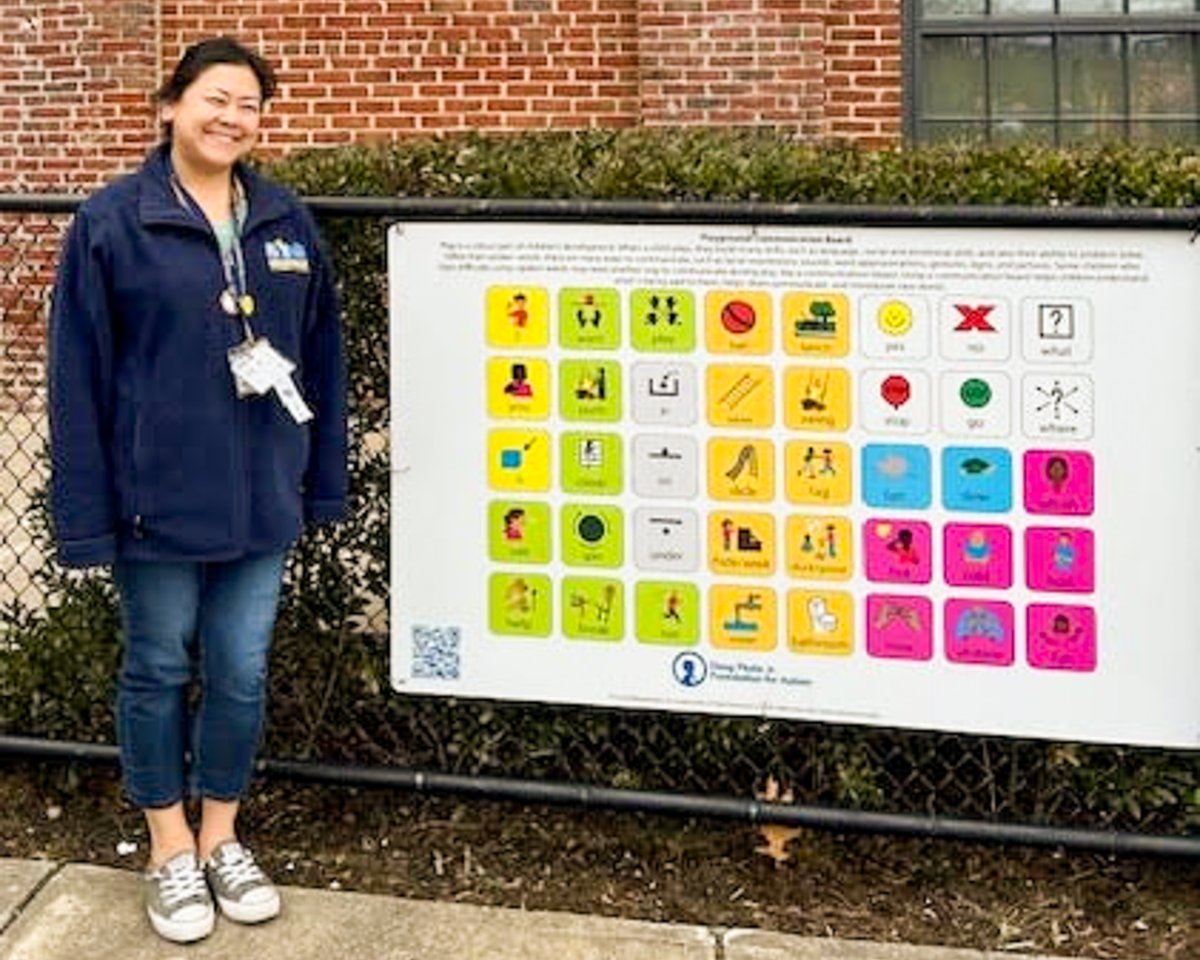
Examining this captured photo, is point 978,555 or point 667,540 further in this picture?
point 667,540

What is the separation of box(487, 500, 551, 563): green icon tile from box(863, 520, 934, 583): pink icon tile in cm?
75

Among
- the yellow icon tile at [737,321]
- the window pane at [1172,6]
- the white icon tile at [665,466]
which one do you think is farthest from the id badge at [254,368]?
the window pane at [1172,6]

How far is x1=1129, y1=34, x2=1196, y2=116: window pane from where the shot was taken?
9.70m

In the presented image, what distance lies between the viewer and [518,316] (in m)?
3.81

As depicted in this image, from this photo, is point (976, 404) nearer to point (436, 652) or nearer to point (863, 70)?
point (436, 652)

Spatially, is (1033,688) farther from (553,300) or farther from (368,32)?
(368,32)

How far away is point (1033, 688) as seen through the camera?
12.0ft

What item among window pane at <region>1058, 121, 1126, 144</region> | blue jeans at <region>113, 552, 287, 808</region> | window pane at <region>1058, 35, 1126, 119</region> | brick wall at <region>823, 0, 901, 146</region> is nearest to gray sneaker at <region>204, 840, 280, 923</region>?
blue jeans at <region>113, 552, 287, 808</region>

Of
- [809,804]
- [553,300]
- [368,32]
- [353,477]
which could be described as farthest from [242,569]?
[368,32]

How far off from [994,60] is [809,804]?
7.05 meters

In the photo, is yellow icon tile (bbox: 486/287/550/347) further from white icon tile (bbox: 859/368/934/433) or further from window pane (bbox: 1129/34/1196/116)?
window pane (bbox: 1129/34/1196/116)

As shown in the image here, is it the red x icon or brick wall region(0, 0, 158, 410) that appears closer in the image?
the red x icon

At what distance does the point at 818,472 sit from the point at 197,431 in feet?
4.46

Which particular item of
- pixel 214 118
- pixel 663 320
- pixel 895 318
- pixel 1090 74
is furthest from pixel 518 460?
pixel 1090 74
